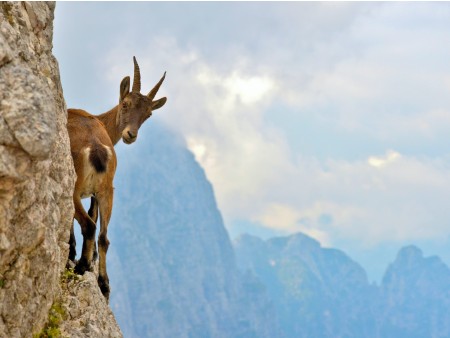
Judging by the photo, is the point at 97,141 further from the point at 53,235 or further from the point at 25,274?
the point at 25,274

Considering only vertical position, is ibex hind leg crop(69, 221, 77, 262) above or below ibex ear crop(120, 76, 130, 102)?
below

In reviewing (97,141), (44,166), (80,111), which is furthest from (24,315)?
(80,111)

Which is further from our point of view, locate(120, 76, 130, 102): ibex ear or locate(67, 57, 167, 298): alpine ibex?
locate(120, 76, 130, 102): ibex ear

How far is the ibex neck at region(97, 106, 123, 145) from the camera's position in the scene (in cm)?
2032

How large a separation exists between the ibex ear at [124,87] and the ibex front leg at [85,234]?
16.1 ft

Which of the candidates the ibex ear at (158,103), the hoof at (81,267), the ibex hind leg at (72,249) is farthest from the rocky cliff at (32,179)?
the ibex ear at (158,103)

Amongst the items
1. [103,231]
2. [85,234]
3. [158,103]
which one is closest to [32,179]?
[85,234]

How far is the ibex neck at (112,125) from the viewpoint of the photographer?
20.3m

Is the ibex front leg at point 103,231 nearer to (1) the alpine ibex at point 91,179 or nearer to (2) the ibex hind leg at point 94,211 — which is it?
(1) the alpine ibex at point 91,179

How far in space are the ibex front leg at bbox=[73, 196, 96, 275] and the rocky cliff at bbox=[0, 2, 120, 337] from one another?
442 mm

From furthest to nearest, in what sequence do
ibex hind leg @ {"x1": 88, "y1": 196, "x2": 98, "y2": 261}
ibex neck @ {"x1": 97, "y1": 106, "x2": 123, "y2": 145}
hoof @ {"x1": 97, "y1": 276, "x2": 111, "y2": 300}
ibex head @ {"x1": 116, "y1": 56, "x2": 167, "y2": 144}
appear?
ibex neck @ {"x1": 97, "y1": 106, "x2": 123, "y2": 145}
ibex head @ {"x1": 116, "y1": 56, "x2": 167, "y2": 144}
hoof @ {"x1": 97, "y1": 276, "x2": 111, "y2": 300}
ibex hind leg @ {"x1": 88, "y1": 196, "x2": 98, "y2": 261}

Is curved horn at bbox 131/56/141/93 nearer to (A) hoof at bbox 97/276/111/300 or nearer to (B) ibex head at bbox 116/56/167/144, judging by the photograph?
(B) ibex head at bbox 116/56/167/144

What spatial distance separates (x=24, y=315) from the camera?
12883 millimetres

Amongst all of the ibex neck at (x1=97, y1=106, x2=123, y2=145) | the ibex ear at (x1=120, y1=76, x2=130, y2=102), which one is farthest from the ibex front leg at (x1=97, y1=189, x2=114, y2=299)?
the ibex ear at (x1=120, y1=76, x2=130, y2=102)
